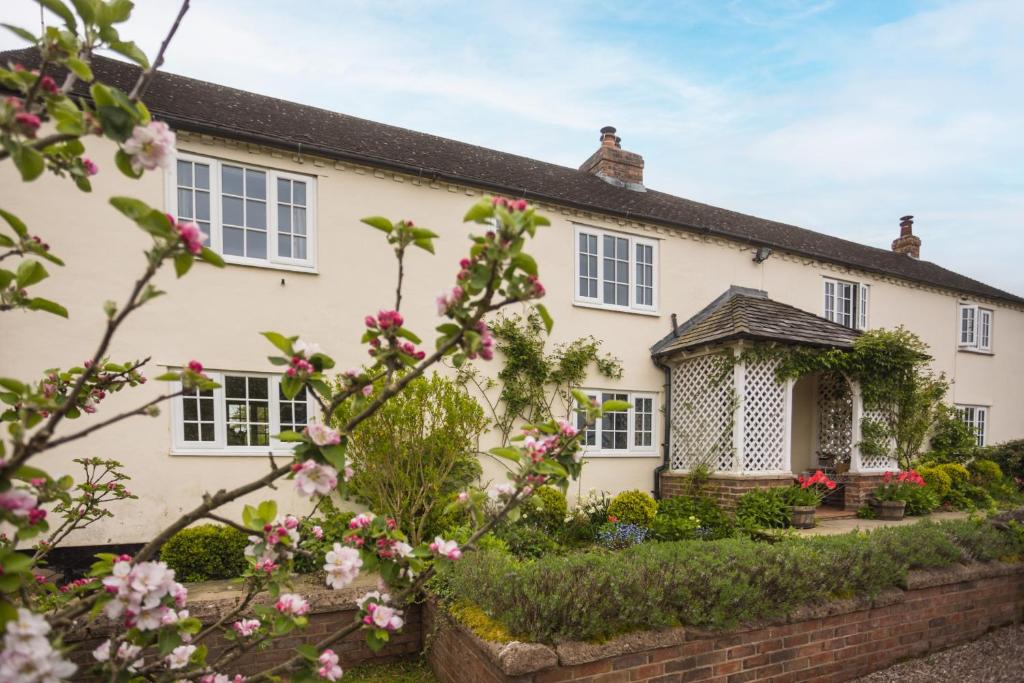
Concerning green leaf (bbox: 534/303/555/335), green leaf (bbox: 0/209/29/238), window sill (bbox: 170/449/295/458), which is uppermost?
green leaf (bbox: 0/209/29/238)

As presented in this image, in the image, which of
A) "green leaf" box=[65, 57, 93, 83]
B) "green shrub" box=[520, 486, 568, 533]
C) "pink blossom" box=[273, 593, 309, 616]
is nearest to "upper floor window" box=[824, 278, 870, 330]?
"green shrub" box=[520, 486, 568, 533]

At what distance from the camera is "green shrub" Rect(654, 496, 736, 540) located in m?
8.02

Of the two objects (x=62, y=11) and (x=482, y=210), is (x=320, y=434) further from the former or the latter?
(x=62, y=11)

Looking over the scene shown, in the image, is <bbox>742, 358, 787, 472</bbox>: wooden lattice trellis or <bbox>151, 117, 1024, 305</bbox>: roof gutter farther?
<bbox>742, 358, 787, 472</bbox>: wooden lattice trellis

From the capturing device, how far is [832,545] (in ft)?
18.0

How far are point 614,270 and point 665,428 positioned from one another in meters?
3.44

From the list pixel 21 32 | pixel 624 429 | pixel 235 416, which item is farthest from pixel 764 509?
pixel 21 32

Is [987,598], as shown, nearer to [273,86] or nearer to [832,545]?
[832,545]

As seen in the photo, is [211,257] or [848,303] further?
[848,303]

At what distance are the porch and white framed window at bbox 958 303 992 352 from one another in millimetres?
7280

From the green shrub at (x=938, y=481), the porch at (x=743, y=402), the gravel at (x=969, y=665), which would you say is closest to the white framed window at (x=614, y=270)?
the porch at (x=743, y=402)

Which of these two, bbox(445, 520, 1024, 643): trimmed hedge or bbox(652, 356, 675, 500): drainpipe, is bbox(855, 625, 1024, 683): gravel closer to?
bbox(445, 520, 1024, 643): trimmed hedge

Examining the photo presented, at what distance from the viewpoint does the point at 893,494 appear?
33.5 ft

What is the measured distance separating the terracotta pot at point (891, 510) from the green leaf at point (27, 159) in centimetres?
1261
